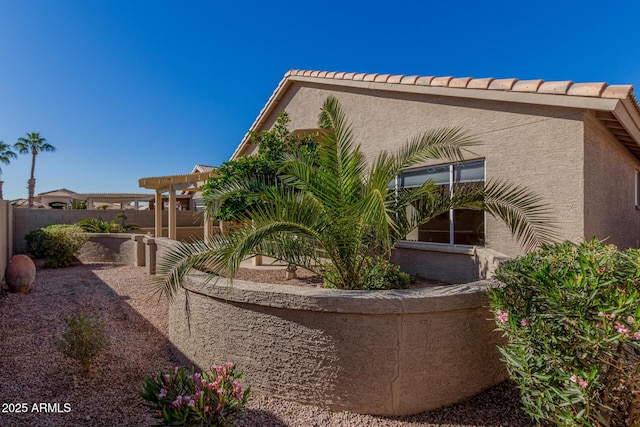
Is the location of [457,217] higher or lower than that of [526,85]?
lower

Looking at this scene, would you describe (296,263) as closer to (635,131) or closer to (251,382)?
(251,382)

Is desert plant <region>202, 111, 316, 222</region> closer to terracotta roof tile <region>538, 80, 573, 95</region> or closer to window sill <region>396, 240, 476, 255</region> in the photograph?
window sill <region>396, 240, 476, 255</region>

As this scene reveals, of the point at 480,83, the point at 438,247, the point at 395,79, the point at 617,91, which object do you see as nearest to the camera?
the point at 617,91

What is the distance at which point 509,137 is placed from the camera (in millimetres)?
6574

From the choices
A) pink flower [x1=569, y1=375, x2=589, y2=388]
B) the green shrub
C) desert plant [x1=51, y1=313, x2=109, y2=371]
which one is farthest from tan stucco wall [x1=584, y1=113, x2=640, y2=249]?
the green shrub

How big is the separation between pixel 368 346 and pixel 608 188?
6.80 metres

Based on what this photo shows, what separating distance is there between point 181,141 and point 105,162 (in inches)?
427

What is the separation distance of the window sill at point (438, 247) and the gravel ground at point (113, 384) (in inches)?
118

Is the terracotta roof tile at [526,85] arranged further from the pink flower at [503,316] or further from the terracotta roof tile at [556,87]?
the pink flower at [503,316]

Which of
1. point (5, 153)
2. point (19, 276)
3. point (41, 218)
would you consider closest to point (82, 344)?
point (19, 276)

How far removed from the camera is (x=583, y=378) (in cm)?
258

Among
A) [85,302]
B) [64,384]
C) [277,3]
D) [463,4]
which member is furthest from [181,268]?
[463,4]

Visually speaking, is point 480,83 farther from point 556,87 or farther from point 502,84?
point 556,87

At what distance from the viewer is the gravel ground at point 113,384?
3541mm
